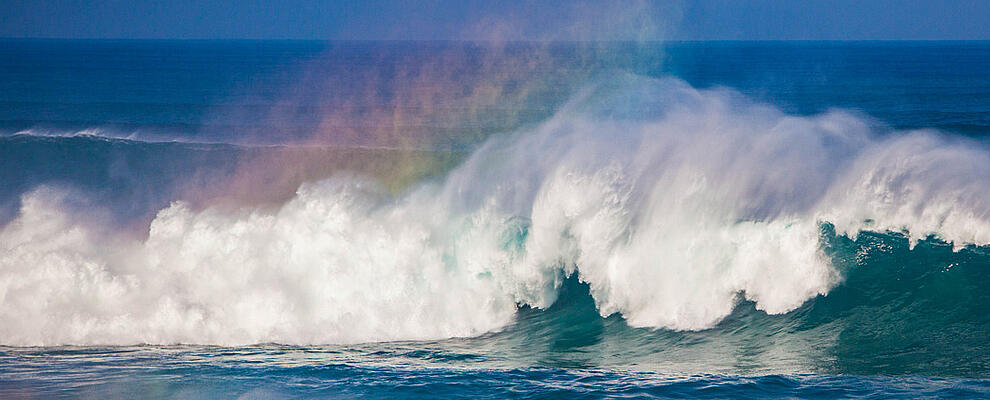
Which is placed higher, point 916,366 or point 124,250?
point 124,250

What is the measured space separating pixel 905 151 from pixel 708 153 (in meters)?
2.86

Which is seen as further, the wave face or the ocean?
the wave face

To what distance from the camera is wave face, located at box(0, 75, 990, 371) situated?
1105 centimetres

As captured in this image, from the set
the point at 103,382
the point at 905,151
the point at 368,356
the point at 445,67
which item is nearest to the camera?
the point at 103,382

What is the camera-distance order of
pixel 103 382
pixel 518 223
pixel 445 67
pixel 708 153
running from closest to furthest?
pixel 103 382 → pixel 518 223 → pixel 708 153 → pixel 445 67

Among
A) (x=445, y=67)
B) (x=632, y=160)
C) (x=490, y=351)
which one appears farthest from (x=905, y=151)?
(x=445, y=67)

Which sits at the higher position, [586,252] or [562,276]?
[586,252]

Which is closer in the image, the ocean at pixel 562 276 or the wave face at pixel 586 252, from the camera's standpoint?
the ocean at pixel 562 276

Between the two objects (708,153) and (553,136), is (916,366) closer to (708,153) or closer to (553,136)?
(708,153)

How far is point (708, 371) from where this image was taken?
29.7ft

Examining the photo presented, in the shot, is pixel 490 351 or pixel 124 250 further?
pixel 124 250

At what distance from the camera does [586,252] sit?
12.3 meters

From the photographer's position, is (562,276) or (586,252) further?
(562,276)

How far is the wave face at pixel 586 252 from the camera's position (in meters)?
11.1
